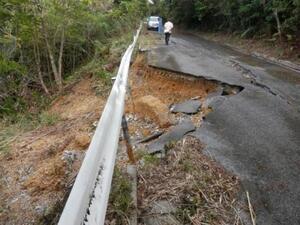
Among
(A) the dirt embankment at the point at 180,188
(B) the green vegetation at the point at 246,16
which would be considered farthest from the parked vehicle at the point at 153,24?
(A) the dirt embankment at the point at 180,188

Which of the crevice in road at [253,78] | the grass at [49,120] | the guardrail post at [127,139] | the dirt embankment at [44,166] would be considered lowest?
the grass at [49,120]

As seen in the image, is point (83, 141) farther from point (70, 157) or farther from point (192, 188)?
point (192, 188)

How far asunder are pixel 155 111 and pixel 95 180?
456 centimetres

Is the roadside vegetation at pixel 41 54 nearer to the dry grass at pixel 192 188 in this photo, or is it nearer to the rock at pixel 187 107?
the rock at pixel 187 107

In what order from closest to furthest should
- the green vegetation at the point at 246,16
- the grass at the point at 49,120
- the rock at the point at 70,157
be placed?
the rock at the point at 70,157 < the grass at the point at 49,120 < the green vegetation at the point at 246,16

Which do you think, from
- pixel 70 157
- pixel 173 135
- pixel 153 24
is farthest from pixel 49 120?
pixel 153 24

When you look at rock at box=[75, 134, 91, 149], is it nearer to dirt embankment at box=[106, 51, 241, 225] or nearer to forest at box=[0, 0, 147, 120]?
dirt embankment at box=[106, 51, 241, 225]

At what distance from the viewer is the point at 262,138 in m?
5.36

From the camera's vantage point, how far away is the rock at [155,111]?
6457 mm

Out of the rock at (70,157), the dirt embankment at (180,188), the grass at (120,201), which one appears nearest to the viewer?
the grass at (120,201)

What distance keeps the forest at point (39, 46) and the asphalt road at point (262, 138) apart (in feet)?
19.1

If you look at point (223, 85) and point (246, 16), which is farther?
point (246, 16)

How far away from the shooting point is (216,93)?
317 inches

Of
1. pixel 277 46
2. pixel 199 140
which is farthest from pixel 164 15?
pixel 199 140
